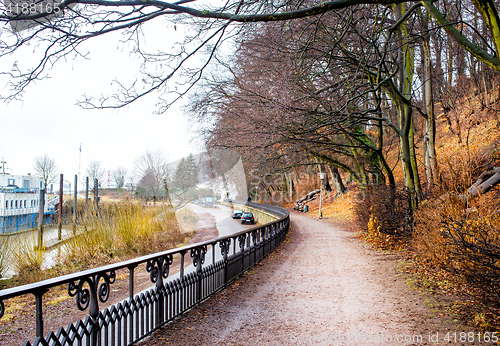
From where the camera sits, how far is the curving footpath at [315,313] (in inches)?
162

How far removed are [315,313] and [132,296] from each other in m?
2.92

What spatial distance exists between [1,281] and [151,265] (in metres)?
8.12

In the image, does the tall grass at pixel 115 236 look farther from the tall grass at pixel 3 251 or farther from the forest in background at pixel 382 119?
the forest in background at pixel 382 119

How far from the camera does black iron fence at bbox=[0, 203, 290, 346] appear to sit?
2.72 m

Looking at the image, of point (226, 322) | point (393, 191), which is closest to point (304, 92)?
point (393, 191)

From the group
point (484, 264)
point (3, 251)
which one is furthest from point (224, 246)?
point (3, 251)

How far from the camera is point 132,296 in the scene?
3754 mm

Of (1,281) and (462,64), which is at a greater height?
(462,64)

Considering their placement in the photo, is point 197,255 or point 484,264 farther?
point 197,255

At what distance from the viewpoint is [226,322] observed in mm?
4750

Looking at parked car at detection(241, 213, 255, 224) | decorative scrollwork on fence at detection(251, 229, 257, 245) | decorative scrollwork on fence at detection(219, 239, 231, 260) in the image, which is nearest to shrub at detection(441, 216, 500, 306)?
decorative scrollwork on fence at detection(219, 239, 231, 260)

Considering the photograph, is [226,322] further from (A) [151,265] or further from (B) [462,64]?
(B) [462,64]

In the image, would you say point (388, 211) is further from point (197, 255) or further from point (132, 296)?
point (132, 296)

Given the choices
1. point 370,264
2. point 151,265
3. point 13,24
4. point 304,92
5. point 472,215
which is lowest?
point 370,264
